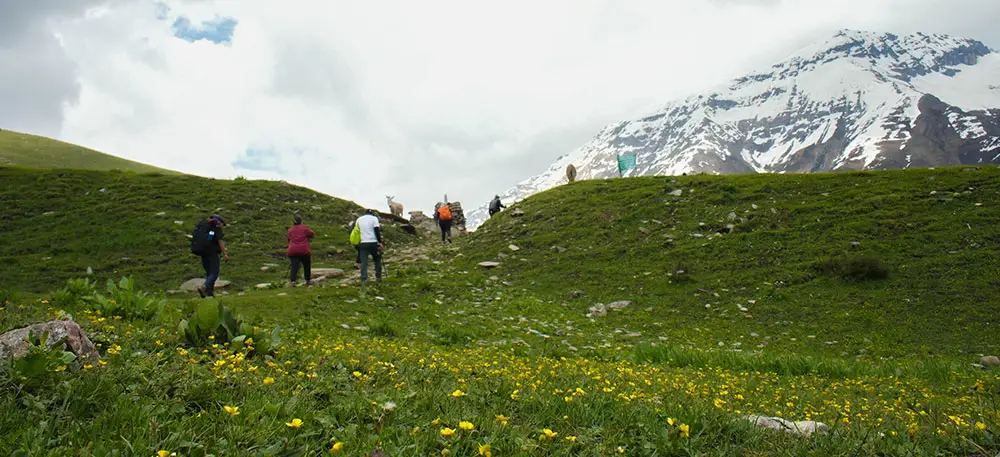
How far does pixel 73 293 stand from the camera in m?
9.65

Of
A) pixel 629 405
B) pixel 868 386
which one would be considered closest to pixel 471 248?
pixel 868 386

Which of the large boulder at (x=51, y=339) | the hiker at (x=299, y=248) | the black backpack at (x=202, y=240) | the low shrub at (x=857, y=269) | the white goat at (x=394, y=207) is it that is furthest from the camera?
the white goat at (x=394, y=207)

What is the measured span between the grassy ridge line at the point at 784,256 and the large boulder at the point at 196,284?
1002cm

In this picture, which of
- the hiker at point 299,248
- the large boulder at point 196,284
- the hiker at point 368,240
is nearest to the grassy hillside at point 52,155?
the large boulder at point 196,284

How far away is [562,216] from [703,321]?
14067mm

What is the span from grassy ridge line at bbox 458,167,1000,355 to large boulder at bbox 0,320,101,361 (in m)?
13.0

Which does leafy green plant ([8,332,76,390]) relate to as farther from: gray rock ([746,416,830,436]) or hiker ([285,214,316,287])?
hiker ([285,214,316,287])

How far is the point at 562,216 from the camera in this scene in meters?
28.9

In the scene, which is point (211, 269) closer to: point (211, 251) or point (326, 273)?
point (211, 251)

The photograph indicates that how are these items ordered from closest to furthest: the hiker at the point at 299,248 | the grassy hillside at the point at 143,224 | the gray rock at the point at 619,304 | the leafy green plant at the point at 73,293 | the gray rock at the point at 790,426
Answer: the gray rock at the point at 790,426 < the leafy green plant at the point at 73,293 < the gray rock at the point at 619,304 < the hiker at the point at 299,248 < the grassy hillside at the point at 143,224

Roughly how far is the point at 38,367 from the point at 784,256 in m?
20.6

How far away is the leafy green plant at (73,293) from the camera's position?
367 inches

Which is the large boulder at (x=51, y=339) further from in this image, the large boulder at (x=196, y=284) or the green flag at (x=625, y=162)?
the green flag at (x=625, y=162)

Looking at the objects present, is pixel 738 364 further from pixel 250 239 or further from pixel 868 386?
pixel 250 239
